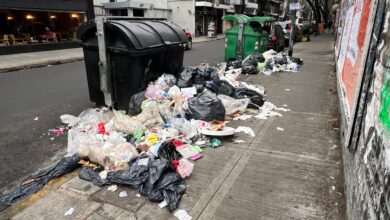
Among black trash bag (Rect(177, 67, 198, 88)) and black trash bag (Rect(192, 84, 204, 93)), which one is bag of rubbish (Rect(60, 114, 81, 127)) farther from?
black trash bag (Rect(192, 84, 204, 93))

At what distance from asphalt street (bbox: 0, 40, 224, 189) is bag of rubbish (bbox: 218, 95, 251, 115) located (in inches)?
111

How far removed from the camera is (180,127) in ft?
15.6

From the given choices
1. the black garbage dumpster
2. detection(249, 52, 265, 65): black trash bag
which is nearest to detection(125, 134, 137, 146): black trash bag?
the black garbage dumpster

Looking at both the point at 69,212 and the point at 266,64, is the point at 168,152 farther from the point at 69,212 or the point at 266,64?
the point at 266,64

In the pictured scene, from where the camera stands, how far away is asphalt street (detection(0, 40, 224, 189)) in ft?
14.4

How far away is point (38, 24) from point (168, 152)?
55.6 ft

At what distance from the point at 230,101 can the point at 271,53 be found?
6.09 meters

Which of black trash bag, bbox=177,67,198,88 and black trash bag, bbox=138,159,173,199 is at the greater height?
black trash bag, bbox=177,67,198,88

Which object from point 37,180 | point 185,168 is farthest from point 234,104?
point 37,180

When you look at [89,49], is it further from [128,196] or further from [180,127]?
[128,196]

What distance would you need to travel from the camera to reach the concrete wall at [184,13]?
3250 cm

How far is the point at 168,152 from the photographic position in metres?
3.93

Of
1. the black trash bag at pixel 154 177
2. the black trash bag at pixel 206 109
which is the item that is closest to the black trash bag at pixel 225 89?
the black trash bag at pixel 206 109

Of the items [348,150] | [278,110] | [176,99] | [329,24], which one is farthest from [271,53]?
[329,24]
